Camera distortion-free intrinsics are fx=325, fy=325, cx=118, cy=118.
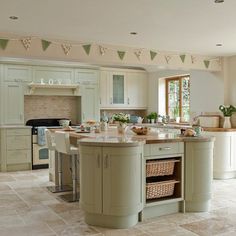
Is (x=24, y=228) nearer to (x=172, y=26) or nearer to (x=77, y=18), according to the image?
(x=77, y=18)

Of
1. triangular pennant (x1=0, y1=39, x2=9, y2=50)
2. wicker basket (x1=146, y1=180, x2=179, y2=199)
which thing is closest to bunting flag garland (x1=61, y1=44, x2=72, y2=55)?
triangular pennant (x1=0, y1=39, x2=9, y2=50)

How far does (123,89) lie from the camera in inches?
337

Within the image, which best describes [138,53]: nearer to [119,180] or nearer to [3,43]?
[3,43]

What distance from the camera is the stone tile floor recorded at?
341cm

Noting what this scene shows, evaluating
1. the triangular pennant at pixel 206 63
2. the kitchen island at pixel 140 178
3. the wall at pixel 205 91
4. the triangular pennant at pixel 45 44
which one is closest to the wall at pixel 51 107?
the wall at pixel 205 91

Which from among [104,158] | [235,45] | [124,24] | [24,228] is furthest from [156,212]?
[235,45]

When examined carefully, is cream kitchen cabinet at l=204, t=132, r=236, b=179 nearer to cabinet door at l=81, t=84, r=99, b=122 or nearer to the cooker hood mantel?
cabinet door at l=81, t=84, r=99, b=122

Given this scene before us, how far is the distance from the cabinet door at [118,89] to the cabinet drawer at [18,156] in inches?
99.6

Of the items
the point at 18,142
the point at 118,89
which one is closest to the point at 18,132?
the point at 18,142

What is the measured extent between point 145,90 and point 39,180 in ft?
13.5

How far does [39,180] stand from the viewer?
6051 millimetres

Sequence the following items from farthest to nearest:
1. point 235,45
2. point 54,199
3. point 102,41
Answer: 1. point 235,45
2. point 102,41
3. point 54,199

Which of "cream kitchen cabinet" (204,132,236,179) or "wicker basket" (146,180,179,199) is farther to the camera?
"cream kitchen cabinet" (204,132,236,179)

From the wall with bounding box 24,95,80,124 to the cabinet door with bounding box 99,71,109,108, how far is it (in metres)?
0.61
